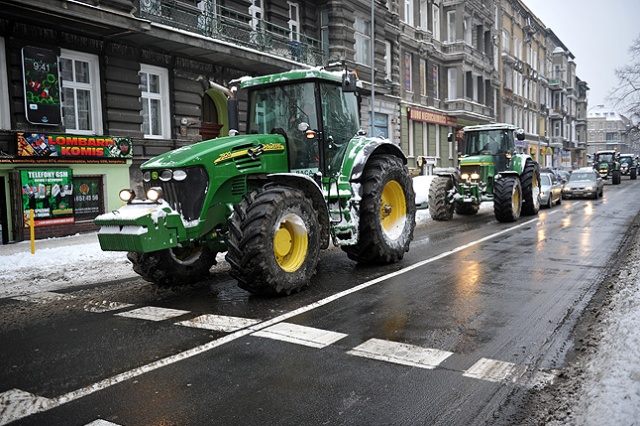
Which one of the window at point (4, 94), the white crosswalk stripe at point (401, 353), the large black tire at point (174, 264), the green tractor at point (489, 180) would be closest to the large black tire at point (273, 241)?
the large black tire at point (174, 264)

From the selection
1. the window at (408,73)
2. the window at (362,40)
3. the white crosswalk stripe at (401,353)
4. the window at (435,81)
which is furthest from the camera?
the window at (435,81)

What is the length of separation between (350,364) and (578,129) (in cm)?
9859

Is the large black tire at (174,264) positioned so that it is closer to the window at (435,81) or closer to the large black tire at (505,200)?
the large black tire at (505,200)

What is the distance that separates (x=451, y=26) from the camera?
37125 millimetres

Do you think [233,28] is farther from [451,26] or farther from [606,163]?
[606,163]

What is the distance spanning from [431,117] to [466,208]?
1804 centimetres

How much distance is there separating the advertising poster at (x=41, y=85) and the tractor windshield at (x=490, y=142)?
12.2 metres

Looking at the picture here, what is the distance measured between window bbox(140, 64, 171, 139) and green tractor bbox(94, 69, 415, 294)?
30.5 feet

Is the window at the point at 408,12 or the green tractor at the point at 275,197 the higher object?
the window at the point at 408,12

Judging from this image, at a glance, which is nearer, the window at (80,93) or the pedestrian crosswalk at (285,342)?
the pedestrian crosswalk at (285,342)

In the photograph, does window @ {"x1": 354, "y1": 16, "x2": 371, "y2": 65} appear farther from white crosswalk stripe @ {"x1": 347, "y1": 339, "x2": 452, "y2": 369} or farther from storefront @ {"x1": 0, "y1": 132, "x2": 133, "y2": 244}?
white crosswalk stripe @ {"x1": 347, "y1": 339, "x2": 452, "y2": 369}

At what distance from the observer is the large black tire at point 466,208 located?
57.4 feet

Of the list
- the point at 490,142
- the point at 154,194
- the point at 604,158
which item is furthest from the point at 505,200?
the point at 604,158

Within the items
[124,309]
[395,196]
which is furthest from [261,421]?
[395,196]
